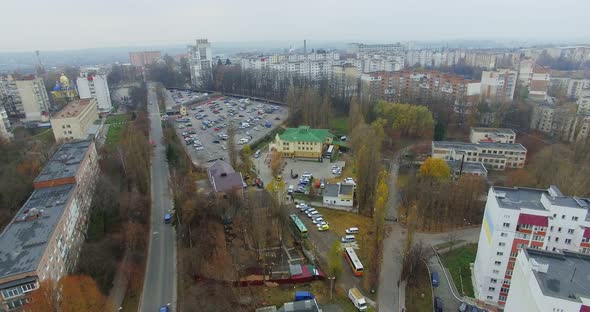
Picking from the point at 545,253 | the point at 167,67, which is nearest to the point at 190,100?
the point at 167,67

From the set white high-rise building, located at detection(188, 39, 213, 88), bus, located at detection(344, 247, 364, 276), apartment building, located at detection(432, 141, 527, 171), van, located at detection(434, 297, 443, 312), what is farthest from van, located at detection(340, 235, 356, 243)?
white high-rise building, located at detection(188, 39, 213, 88)

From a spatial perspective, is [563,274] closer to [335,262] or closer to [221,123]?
[335,262]

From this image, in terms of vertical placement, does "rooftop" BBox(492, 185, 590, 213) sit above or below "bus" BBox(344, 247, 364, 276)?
above

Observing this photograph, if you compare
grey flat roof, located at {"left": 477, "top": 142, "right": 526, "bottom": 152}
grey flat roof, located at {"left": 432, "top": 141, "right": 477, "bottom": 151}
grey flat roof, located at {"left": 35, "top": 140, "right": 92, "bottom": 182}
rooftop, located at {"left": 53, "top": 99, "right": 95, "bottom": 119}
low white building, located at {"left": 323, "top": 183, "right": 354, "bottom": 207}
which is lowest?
low white building, located at {"left": 323, "top": 183, "right": 354, "bottom": 207}

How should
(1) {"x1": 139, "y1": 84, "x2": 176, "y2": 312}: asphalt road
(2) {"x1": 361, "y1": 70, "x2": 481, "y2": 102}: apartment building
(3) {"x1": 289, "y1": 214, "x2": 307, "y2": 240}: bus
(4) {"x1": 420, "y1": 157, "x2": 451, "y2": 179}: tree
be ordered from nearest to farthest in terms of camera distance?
(1) {"x1": 139, "y1": 84, "x2": 176, "y2": 312}: asphalt road, (3) {"x1": 289, "y1": 214, "x2": 307, "y2": 240}: bus, (4) {"x1": 420, "y1": 157, "x2": 451, "y2": 179}: tree, (2) {"x1": 361, "y1": 70, "x2": 481, "y2": 102}: apartment building

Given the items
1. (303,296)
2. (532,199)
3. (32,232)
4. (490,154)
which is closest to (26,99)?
(32,232)

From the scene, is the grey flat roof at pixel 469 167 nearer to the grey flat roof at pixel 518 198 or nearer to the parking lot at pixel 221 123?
the grey flat roof at pixel 518 198

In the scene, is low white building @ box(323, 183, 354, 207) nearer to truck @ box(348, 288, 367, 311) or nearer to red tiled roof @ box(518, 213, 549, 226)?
truck @ box(348, 288, 367, 311)
